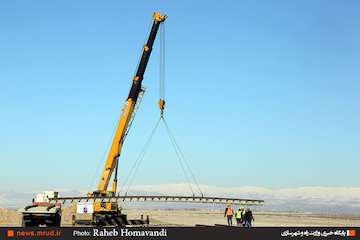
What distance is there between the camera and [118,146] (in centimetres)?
4091

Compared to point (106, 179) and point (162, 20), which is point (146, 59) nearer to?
point (162, 20)

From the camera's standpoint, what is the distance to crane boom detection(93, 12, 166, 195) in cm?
4022

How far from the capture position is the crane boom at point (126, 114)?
40.2 metres

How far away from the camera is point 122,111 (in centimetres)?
4188

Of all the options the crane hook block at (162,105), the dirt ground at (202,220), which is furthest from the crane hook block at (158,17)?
the dirt ground at (202,220)

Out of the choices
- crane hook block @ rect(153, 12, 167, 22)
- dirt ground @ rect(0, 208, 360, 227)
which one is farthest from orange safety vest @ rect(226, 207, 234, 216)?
crane hook block @ rect(153, 12, 167, 22)

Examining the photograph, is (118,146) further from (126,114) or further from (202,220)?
(202,220)

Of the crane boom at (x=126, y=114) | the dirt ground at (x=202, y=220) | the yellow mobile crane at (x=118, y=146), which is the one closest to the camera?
the yellow mobile crane at (x=118, y=146)

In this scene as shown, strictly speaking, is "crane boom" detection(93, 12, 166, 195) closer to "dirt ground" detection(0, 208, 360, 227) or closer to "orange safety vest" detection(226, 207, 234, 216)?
"dirt ground" detection(0, 208, 360, 227)

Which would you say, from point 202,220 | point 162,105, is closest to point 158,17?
point 162,105

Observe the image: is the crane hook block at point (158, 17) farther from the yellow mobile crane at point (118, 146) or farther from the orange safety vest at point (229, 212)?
the orange safety vest at point (229, 212)

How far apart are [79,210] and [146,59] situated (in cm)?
1331

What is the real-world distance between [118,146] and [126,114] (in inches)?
104

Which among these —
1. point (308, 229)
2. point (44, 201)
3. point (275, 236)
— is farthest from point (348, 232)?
point (44, 201)
